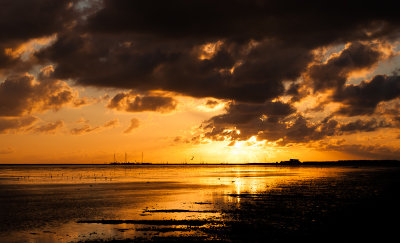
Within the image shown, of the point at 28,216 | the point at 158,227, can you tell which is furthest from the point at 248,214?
the point at 28,216

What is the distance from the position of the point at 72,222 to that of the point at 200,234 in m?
17.6

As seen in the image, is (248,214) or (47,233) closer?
(47,233)

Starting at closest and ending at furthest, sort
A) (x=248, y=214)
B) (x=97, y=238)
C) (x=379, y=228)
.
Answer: (x=97, y=238)
(x=379, y=228)
(x=248, y=214)

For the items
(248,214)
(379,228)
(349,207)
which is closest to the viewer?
(379,228)

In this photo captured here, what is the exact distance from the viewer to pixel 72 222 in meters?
43.8

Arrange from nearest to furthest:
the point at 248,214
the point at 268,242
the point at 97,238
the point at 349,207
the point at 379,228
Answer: the point at 268,242 → the point at 97,238 → the point at 379,228 → the point at 248,214 → the point at 349,207

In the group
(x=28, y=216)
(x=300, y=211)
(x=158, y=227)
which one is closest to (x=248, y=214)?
(x=300, y=211)

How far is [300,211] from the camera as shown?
49.2 metres

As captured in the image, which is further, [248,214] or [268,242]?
[248,214]

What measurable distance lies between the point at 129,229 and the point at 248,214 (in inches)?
637

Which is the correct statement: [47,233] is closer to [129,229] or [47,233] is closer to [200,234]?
[129,229]

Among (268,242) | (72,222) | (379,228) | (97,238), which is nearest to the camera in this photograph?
(268,242)

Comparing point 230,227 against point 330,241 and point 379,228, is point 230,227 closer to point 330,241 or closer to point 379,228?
point 330,241

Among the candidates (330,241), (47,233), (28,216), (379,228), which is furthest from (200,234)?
(28,216)
